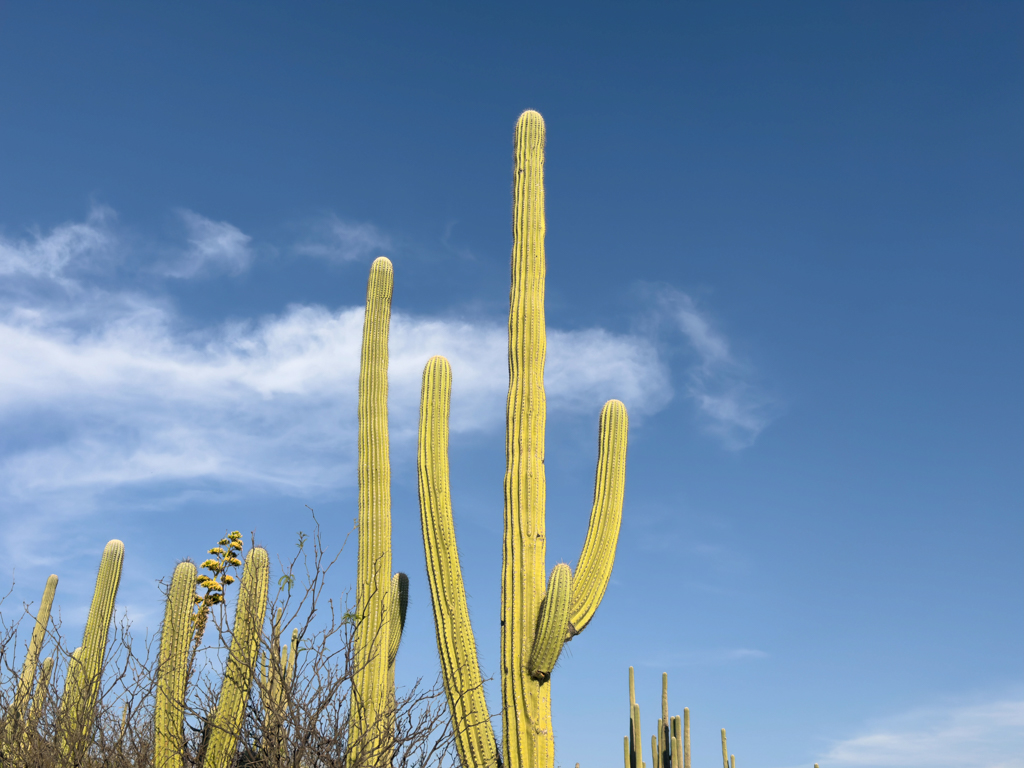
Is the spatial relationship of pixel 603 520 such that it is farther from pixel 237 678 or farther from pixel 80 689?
pixel 80 689

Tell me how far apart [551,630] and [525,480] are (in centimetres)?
112

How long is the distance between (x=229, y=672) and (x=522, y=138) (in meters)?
5.88

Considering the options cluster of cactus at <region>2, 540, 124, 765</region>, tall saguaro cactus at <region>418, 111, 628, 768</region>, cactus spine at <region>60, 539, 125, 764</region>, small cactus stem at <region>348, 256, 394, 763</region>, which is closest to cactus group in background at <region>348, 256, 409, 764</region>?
small cactus stem at <region>348, 256, 394, 763</region>

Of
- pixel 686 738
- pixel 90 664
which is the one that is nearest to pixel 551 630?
pixel 686 738

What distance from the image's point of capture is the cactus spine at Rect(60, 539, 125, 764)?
8484 mm

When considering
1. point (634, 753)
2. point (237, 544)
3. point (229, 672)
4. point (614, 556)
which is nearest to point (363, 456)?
point (229, 672)

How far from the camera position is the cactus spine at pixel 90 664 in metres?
8.48

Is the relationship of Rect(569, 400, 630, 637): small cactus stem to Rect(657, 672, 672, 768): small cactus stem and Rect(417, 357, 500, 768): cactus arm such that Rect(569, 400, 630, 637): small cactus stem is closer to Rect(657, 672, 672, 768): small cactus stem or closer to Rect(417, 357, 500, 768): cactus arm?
Rect(417, 357, 500, 768): cactus arm

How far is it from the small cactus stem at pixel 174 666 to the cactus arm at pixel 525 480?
4.03m

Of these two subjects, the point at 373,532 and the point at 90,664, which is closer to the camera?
the point at 373,532

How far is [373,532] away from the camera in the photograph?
26.2 feet

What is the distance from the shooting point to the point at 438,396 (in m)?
7.13

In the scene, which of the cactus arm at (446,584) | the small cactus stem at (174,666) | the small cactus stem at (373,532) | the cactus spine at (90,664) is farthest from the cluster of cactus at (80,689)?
the cactus arm at (446,584)

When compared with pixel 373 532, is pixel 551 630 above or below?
below
